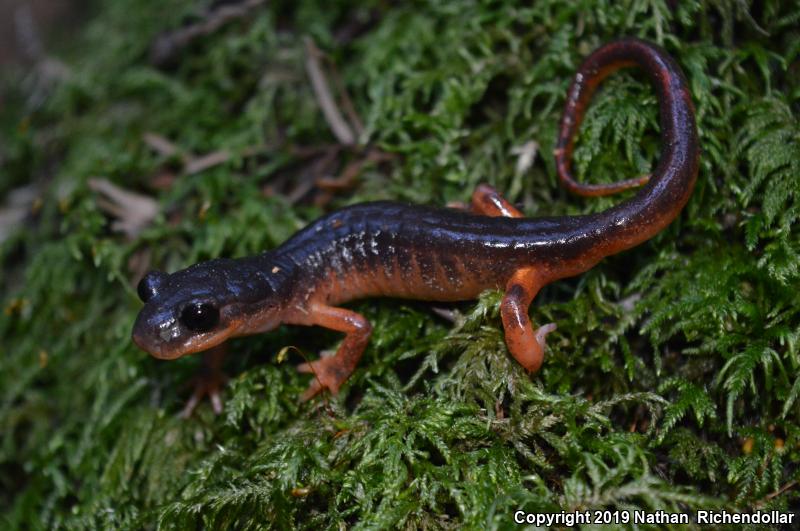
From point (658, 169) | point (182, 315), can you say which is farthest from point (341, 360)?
point (658, 169)

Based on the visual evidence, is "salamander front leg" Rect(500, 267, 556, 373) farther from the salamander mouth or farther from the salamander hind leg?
the salamander mouth

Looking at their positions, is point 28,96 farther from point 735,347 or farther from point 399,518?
point 735,347

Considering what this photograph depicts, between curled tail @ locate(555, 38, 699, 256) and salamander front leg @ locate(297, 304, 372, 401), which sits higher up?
curled tail @ locate(555, 38, 699, 256)

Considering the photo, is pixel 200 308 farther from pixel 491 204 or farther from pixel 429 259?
pixel 491 204

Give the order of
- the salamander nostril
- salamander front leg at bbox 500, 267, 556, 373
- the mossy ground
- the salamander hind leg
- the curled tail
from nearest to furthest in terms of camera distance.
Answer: the mossy ground → salamander front leg at bbox 500, 267, 556, 373 → the curled tail → the salamander nostril → the salamander hind leg

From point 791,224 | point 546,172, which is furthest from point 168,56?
point 791,224

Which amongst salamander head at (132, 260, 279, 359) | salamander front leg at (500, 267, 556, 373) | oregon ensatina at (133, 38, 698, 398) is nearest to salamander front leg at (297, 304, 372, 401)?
oregon ensatina at (133, 38, 698, 398)

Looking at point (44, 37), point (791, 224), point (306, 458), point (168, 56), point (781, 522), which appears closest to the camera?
point (781, 522)
